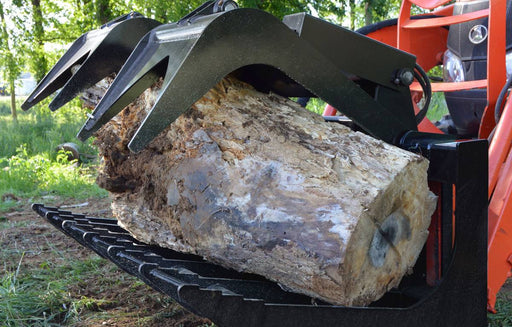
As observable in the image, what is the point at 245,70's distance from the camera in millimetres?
1921

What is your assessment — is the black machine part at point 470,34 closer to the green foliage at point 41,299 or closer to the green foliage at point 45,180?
the green foliage at point 41,299

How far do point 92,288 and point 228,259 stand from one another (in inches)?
55.2

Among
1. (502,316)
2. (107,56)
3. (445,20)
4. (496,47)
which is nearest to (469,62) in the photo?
(445,20)

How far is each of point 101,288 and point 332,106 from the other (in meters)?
1.77

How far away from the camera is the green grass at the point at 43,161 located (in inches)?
230

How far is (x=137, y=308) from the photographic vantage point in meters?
2.65

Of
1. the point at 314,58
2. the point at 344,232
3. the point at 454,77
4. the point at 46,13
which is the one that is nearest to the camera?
the point at 344,232

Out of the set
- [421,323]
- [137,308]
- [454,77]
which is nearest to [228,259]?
[421,323]

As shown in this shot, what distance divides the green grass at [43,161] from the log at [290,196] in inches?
82.9

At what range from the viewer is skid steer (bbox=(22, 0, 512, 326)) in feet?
4.97

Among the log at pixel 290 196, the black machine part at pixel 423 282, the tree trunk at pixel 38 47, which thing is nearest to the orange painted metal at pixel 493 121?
the black machine part at pixel 423 282

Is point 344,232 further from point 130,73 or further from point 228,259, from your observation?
point 130,73

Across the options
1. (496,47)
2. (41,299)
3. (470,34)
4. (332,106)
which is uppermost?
(470,34)

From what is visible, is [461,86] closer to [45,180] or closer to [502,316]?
[502,316]
